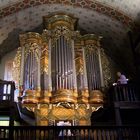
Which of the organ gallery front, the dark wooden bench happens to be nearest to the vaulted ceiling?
the organ gallery front

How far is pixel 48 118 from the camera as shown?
12.6 metres

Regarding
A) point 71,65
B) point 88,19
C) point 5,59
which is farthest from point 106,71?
point 5,59

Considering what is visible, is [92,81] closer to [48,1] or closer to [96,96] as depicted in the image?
[96,96]

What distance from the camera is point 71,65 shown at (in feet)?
44.1

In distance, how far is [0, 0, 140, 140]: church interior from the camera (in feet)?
40.9

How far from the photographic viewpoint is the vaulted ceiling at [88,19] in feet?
44.0

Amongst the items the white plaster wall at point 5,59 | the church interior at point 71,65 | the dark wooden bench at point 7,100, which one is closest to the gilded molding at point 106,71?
the church interior at point 71,65

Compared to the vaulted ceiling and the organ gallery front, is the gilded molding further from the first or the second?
the vaulted ceiling

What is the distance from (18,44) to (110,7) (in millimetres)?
4612

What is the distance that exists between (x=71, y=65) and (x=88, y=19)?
2466 mm

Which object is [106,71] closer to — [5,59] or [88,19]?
[88,19]

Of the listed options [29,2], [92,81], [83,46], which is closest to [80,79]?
[92,81]

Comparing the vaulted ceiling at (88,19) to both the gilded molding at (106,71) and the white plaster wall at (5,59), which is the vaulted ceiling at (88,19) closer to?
the white plaster wall at (5,59)

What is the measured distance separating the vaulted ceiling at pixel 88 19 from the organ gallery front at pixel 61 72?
494 mm
